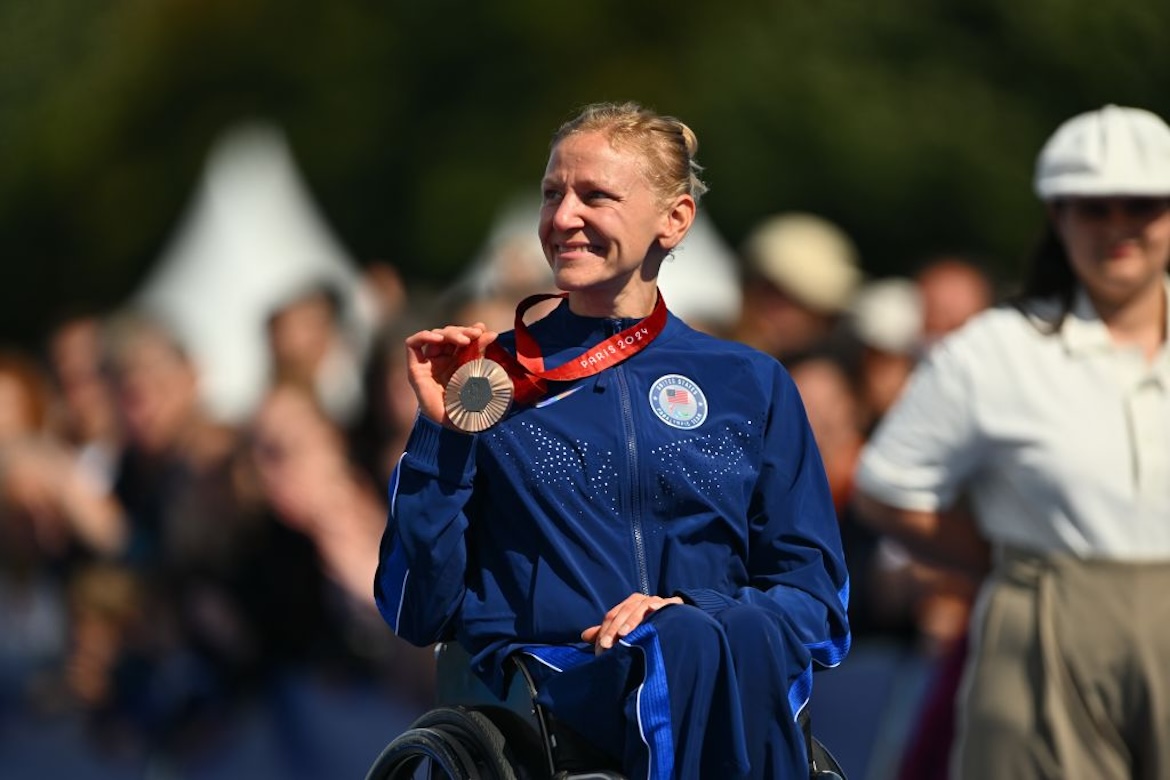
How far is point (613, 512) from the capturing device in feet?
14.7

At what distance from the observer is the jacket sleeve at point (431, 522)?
14.6ft

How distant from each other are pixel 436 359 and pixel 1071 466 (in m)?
1.58

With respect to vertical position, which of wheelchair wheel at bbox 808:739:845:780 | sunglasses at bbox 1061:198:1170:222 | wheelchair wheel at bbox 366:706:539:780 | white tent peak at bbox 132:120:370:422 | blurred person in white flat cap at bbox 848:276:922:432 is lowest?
white tent peak at bbox 132:120:370:422

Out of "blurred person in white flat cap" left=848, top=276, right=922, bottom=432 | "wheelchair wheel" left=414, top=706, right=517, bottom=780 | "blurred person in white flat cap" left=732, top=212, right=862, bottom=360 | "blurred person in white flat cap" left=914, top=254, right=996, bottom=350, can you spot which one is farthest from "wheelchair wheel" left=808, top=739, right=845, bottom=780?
"blurred person in white flat cap" left=732, top=212, right=862, bottom=360

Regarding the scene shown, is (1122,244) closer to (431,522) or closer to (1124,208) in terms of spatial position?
(1124,208)

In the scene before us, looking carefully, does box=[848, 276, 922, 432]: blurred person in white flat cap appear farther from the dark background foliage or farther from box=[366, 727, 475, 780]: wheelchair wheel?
the dark background foliage

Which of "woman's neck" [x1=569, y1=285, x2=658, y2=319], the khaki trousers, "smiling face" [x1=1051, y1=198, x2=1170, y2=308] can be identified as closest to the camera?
"woman's neck" [x1=569, y1=285, x2=658, y2=319]

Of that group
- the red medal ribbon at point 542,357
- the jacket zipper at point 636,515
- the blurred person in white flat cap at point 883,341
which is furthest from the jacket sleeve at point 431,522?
A: the blurred person in white flat cap at point 883,341

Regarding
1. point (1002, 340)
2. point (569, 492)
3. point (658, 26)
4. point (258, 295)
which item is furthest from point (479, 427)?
point (658, 26)

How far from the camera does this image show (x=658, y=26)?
29.2 meters

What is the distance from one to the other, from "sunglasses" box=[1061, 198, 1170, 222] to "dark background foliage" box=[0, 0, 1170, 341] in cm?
1469

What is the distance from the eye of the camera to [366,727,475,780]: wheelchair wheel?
4430mm

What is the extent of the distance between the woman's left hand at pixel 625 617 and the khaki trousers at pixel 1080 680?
4.28 feet

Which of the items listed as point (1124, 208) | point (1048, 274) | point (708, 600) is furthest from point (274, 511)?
point (708, 600)
